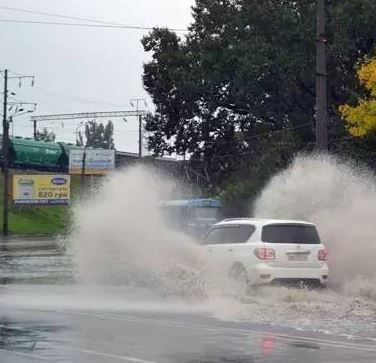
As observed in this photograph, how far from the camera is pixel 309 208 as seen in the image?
969 inches

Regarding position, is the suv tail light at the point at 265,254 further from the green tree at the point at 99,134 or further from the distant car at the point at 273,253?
the green tree at the point at 99,134

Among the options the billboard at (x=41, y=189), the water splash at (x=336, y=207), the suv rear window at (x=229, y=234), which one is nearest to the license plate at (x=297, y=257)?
the suv rear window at (x=229, y=234)

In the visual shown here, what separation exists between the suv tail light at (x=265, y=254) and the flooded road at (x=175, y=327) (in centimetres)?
78

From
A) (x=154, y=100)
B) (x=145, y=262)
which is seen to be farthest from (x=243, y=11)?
(x=145, y=262)

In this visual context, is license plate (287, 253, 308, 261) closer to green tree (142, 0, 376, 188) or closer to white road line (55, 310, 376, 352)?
white road line (55, 310, 376, 352)

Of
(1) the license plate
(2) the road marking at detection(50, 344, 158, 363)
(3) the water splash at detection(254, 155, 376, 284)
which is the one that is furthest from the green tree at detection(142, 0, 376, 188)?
(2) the road marking at detection(50, 344, 158, 363)

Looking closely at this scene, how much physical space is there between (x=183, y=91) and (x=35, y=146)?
3471cm

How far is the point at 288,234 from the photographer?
1950 cm

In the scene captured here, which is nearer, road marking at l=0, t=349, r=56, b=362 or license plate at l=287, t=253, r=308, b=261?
road marking at l=0, t=349, r=56, b=362

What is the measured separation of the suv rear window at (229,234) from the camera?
1968 cm

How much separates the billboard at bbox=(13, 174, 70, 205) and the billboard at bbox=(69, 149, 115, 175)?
888 cm

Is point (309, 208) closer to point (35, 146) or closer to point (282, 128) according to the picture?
point (282, 128)

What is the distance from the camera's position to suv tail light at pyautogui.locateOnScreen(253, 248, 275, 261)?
1884 cm

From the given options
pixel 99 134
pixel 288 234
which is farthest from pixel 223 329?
pixel 99 134
